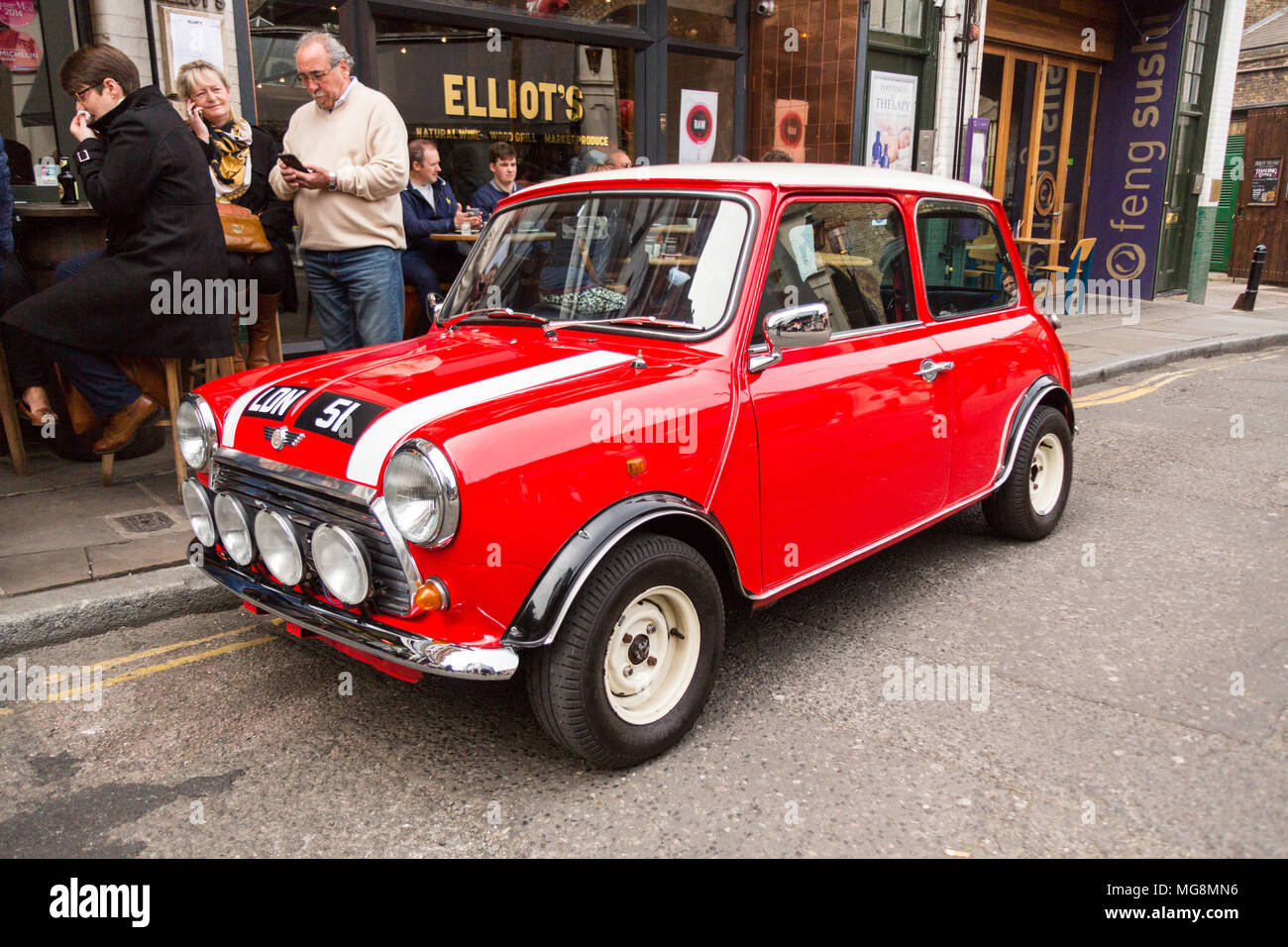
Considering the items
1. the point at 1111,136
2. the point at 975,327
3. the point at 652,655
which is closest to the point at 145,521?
the point at 652,655

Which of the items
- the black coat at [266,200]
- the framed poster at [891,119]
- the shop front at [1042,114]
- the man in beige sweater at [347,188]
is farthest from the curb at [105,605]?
the shop front at [1042,114]

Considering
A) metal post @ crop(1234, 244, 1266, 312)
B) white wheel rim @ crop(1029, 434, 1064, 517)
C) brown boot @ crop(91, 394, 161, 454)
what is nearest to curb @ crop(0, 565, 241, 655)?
brown boot @ crop(91, 394, 161, 454)

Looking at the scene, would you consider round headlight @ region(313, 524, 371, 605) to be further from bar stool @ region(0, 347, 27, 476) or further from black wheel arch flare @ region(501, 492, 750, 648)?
bar stool @ region(0, 347, 27, 476)

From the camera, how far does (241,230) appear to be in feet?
17.9

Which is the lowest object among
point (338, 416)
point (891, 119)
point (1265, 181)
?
point (338, 416)

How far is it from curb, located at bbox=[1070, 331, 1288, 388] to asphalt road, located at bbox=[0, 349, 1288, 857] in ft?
17.6

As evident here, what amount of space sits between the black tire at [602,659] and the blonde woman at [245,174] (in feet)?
12.2

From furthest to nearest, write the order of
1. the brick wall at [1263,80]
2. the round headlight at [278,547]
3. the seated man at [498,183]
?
1. the brick wall at [1263,80]
2. the seated man at [498,183]
3. the round headlight at [278,547]

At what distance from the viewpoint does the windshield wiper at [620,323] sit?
11.0 ft

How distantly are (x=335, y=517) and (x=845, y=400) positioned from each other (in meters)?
1.83

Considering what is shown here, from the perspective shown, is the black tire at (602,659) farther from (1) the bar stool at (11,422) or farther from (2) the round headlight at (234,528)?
(1) the bar stool at (11,422)

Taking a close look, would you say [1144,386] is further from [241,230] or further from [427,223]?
[241,230]
